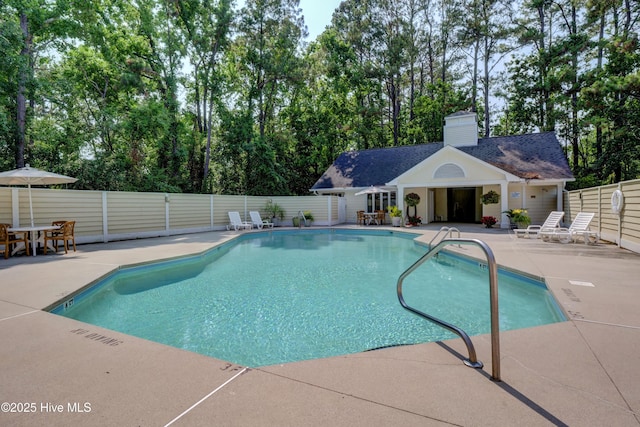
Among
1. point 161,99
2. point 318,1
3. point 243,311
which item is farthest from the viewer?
point 318,1

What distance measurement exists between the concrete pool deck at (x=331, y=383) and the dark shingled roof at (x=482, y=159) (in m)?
14.9

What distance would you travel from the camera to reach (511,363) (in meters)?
2.41

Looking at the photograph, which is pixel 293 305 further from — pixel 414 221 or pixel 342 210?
pixel 342 210

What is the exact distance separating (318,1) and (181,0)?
9862mm

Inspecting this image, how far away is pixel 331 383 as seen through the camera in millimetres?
2146

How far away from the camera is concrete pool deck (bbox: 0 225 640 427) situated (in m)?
1.80

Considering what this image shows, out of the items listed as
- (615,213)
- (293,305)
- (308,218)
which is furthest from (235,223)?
(615,213)

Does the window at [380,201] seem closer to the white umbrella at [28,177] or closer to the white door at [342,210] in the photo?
the white door at [342,210]

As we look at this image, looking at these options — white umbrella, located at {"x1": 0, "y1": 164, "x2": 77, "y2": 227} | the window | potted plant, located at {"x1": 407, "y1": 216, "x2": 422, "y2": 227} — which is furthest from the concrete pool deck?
the window

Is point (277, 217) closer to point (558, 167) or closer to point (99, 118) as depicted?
point (99, 118)

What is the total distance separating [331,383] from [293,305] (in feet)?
9.62

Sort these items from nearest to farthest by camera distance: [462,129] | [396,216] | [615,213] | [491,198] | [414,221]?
[615,213], [491,198], [414,221], [396,216], [462,129]

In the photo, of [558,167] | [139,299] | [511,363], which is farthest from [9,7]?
[558,167]

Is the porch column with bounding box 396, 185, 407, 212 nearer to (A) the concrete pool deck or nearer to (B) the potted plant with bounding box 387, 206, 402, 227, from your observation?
(B) the potted plant with bounding box 387, 206, 402, 227
